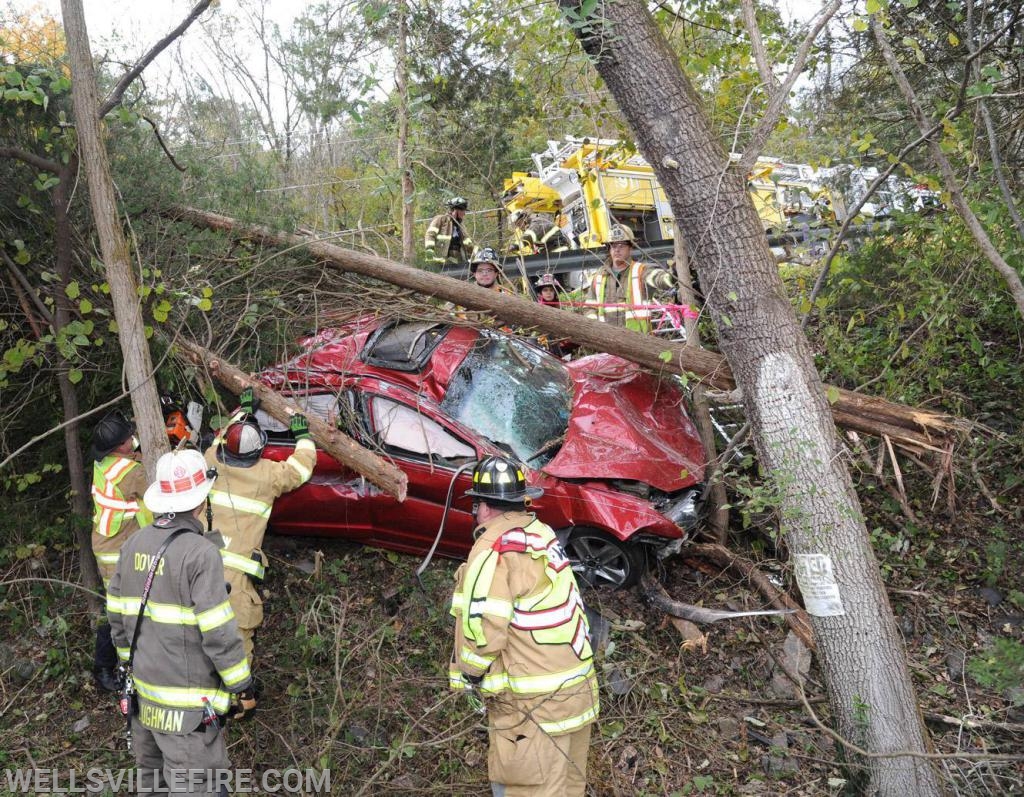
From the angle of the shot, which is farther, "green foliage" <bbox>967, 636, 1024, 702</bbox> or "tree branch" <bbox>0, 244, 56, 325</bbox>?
"tree branch" <bbox>0, 244, 56, 325</bbox>

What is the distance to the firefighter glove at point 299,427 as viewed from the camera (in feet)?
15.0

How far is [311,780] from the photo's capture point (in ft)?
12.3

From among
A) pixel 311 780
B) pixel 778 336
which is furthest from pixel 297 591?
pixel 778 336

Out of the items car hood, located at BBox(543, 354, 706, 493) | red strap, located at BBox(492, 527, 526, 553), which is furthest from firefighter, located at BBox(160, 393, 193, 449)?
red strap, located at BBox(492, 527, 526, 553)

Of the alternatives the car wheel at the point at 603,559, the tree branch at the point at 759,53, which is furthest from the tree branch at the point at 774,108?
the car wheel at the point at 603,559

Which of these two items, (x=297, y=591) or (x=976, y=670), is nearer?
(x=976, y=670)

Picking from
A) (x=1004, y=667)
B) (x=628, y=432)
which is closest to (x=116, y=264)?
(x=628, y=432)

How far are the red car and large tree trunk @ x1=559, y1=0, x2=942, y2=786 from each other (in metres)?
1.28

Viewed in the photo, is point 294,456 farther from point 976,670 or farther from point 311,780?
point 976,670

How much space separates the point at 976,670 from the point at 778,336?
1713mm

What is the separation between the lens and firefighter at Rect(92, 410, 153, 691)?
14.4ft

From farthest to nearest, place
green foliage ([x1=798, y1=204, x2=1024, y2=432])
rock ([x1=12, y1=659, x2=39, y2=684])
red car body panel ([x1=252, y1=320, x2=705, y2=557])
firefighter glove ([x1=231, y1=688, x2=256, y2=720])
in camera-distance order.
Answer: green foliage ([x1=798, y1=204, x2=1024, y2=432]) < red car body panel ([x1=252, y1=320, x2=705, y2=557]) < rock ([x1=12, y1=659, x2=39, y2=684]) < firefighter glove ([x1=231, y1=688, x2=256, y2=720])

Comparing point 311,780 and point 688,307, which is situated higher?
point 688,307

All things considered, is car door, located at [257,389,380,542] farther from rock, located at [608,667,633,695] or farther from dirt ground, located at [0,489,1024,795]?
rock, located at [608,667,633,695]
